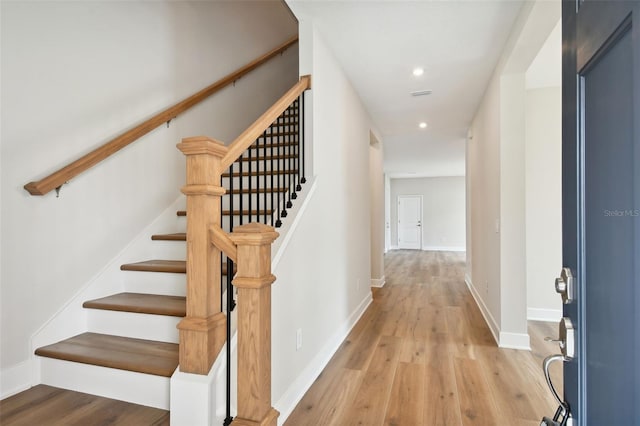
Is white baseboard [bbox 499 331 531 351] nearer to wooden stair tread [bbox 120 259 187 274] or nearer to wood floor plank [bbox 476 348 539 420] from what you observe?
wood floor plank [bbox 476 348 539 420]

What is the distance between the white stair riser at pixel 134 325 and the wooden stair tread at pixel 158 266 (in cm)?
32

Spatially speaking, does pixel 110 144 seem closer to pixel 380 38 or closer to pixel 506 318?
pixel 380 38

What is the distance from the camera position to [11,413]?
5.03 feet

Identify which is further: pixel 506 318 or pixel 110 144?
pixel 506 318

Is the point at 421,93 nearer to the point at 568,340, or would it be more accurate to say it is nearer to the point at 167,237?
the point at 167,237

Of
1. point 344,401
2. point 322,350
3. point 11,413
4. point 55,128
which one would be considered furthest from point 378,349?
point 55,128

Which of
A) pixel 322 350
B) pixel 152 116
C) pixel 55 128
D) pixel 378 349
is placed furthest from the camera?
pixel 378 349

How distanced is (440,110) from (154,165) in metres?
3.35

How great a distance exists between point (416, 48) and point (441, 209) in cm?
937

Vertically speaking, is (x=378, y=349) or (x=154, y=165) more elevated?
(x=154, y=165)

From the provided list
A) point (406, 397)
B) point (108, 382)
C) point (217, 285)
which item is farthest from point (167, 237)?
point (406, 397)

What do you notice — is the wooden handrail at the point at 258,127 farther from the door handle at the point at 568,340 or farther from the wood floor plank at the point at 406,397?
the wood floor plank at the point at 406,397

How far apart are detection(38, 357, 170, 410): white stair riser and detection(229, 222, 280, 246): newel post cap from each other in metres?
0.87

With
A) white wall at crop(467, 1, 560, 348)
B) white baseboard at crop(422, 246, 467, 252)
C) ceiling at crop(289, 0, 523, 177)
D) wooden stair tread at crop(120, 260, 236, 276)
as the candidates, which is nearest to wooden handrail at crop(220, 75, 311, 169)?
ceiling at crop(289, 0, 523, 177)
